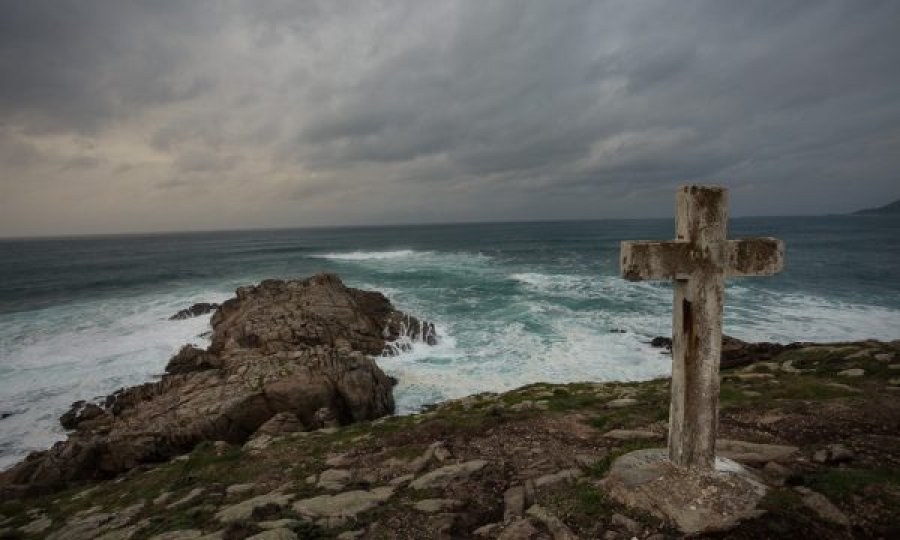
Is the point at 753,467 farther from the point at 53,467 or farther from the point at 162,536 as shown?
the point at 53,467

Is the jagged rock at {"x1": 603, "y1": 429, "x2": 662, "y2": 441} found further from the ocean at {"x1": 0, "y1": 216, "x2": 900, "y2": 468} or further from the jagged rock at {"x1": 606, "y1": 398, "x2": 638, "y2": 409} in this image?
the ocean at {"x1": 0, "y1": 216, "x2": 900, "y2": 468}

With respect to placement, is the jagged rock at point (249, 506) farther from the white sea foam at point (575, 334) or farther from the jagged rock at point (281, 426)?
the white sea foam at point (575, 334)

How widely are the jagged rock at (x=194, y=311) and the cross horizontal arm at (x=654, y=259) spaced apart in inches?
1330

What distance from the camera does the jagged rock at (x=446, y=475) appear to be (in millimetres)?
6676

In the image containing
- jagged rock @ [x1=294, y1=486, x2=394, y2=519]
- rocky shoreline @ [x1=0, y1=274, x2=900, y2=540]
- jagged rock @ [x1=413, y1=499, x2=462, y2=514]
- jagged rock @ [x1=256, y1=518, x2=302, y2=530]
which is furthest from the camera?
jagged rock @ [x1=294, y1=486, x2=394, y2=519]

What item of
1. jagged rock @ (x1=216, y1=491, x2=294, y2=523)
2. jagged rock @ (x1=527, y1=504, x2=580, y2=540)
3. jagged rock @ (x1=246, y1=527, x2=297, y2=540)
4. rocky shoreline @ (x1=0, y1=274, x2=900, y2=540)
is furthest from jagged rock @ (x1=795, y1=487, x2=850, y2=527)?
jagged rock @ (x1=216, y1=491, x2=294, y2=523)

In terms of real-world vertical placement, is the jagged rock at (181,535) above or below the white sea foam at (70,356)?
above

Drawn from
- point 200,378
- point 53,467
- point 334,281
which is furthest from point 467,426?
point 334,281

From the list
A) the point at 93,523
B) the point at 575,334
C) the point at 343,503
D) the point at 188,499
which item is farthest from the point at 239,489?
the point at 575,334

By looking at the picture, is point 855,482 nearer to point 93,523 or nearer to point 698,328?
point 698,328

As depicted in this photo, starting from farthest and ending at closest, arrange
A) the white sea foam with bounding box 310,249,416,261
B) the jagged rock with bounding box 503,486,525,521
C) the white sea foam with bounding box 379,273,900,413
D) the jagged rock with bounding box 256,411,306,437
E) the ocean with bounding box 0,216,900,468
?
the white sea foam with bounding box 310,249,416,261, the ocean with bounding box 0,216,900,468, the white sea foam with bounding box 379,273,900,413, the jagged rock with bounding box 256,411,306,437, the jagged rock with bounding box 503,486,525,521

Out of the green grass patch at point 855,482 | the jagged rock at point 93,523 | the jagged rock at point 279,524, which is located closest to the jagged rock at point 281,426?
the jagged rock at point 93,523

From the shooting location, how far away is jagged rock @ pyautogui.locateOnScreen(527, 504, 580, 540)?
16.3 feet

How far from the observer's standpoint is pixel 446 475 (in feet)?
22.6
